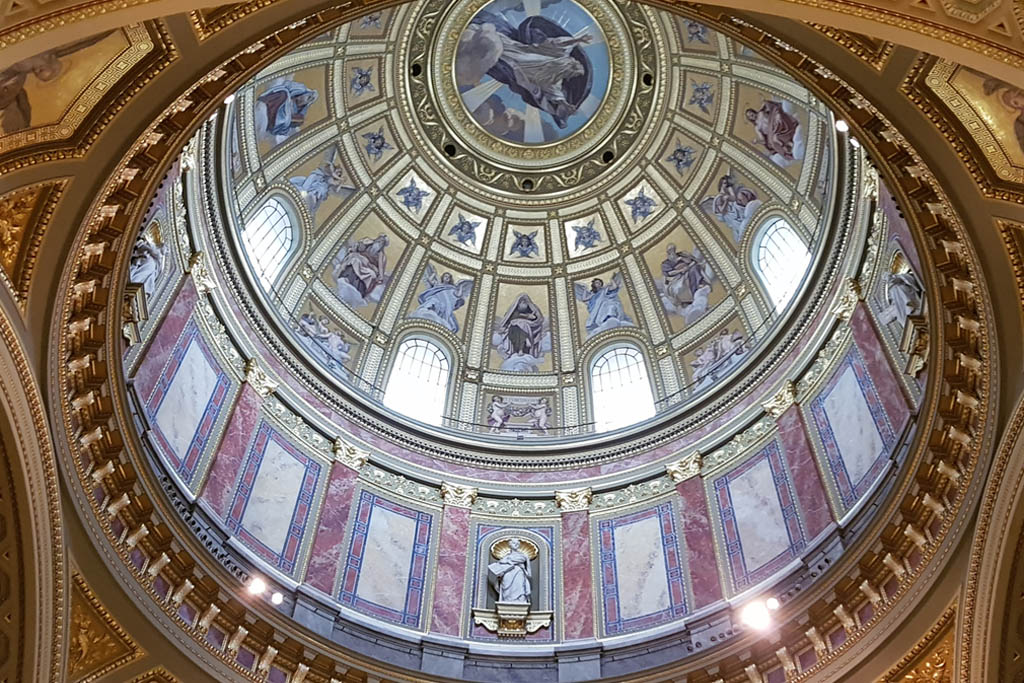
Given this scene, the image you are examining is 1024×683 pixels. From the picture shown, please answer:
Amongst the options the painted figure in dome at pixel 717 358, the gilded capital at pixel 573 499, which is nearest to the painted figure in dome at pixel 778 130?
the painted figure in dome at pixel 717 358

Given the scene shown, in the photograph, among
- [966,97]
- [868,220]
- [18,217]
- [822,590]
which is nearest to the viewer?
[966,97]

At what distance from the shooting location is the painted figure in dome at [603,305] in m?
28.3

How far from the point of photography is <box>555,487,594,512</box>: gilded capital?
22.5 m

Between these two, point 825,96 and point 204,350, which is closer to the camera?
point 825,96

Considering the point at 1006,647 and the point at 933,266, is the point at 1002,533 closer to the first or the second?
the point at 1006,647

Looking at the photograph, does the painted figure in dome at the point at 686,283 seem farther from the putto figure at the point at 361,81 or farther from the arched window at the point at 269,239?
the arched window at the point at 269,239

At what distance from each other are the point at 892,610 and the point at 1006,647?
1.80 meters

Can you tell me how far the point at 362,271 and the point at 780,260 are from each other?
38.3 feet

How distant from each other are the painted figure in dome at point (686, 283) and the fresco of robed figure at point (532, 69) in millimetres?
5834

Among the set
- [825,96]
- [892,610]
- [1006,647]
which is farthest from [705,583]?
[825,96]

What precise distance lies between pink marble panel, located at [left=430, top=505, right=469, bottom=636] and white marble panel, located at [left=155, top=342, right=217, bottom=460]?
605 cm

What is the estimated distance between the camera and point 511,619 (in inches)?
789

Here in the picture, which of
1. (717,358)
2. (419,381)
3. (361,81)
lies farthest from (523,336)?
(361,81)

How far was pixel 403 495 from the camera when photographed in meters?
22.1
